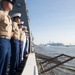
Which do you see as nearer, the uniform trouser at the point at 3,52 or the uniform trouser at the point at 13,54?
the uniform trouser at the point at 3,52

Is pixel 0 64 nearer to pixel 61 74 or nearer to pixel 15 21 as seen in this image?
pixel 15 21

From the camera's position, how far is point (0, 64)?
9.98ft

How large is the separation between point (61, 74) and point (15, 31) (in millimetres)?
15975

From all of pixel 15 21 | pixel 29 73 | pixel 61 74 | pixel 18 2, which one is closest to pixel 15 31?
pixel 15 21

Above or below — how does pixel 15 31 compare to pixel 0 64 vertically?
above

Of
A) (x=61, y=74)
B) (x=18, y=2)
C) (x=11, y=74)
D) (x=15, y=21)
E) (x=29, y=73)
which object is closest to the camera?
(x=29, y=73)

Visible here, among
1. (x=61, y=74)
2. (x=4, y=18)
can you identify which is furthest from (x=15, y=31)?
Answer: (x=61, y=74)

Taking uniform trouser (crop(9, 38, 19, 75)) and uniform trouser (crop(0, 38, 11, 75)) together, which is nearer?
uniform trouser (crop(0, 38, 11, 75))

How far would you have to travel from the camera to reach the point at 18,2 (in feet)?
36.9

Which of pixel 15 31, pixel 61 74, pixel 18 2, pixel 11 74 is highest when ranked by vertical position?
pixel 18 2

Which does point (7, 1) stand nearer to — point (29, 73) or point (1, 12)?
point (1, 12)

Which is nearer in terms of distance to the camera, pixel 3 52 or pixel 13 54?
pixel 3 52

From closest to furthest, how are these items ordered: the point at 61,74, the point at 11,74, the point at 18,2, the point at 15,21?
the point at 11,74 < the point at 15,21 < the point at 18,2 < the point at 61,74

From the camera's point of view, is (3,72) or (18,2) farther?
(18,2)
